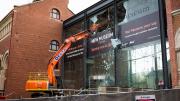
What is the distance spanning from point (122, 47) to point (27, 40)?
13107mm

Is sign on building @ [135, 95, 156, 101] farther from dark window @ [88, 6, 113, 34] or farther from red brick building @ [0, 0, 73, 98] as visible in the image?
red brick building @ [0, 0, 73, 98]

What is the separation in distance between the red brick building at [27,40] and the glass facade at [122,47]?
4.81 metres

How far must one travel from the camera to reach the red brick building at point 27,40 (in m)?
31.5

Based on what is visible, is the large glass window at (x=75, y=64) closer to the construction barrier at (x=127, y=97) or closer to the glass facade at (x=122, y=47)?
the glass facade at (x=122, y=47)

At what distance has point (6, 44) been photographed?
34125mm

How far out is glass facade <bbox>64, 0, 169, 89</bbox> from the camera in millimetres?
22453

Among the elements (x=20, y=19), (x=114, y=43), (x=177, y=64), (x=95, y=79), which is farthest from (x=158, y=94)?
(x=20, y=19)

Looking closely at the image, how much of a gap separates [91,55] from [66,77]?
571 cm

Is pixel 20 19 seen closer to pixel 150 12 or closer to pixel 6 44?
pixel 6 44

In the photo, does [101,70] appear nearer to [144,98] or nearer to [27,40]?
[27,40]

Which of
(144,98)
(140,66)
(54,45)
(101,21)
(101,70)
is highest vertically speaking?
(101,21)

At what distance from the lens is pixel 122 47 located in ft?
82.1

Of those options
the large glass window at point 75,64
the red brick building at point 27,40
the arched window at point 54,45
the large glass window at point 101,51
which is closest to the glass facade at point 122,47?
the large glass window at point 101,51

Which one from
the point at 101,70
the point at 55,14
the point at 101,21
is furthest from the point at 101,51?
the point at 55,14
